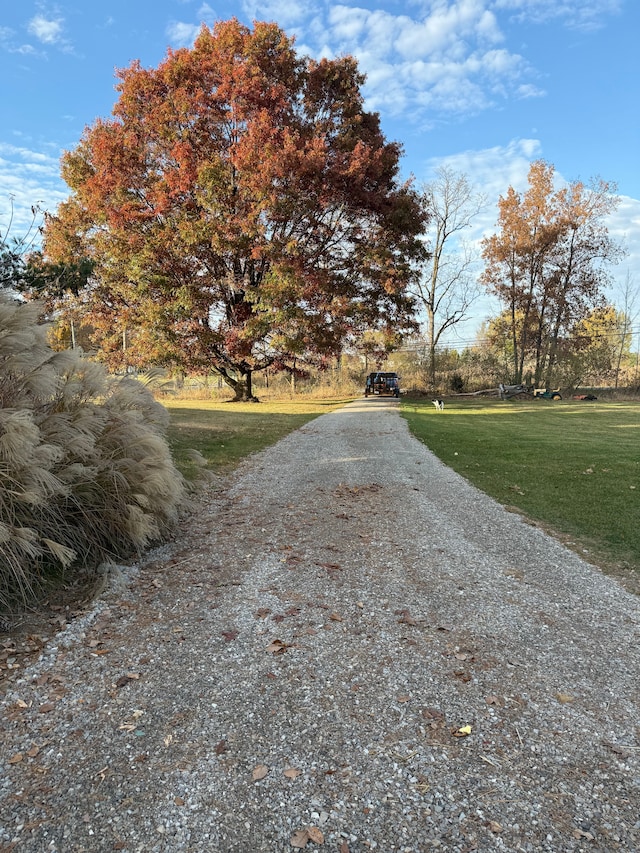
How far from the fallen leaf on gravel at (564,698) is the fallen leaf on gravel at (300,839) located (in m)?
1.55

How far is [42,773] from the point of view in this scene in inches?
81.4

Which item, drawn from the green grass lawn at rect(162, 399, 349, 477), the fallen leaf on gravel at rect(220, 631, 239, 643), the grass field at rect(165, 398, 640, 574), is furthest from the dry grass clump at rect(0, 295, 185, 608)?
the grass field at rect(165, 398, 640, 574)

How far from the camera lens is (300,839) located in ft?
5.89

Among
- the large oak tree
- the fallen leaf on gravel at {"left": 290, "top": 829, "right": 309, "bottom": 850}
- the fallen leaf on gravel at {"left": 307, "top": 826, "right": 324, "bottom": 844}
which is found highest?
the large oak tree

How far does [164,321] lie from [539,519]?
15.9 meters

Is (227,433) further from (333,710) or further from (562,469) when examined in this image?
(333,710)

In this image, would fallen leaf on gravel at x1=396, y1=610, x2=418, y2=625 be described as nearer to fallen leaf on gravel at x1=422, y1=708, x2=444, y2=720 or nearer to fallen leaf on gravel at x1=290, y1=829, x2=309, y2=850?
fallen leaf on gravel at x1=422, y1=708, x2=444, y2=720

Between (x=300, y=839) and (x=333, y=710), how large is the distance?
0.72 m

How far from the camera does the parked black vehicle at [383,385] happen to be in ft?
97.9

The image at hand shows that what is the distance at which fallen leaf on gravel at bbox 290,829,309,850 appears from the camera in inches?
69.8

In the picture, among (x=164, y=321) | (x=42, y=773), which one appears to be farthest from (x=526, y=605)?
(x=164, y=321)

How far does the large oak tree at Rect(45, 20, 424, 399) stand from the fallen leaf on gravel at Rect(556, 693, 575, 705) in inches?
620

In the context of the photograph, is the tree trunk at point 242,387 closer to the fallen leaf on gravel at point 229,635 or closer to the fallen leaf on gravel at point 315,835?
the fallen leaf on gravel at point 229,635

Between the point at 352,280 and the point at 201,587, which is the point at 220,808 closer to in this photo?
the point at 201,587
